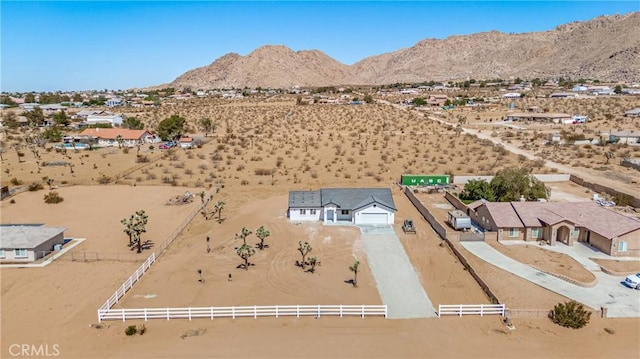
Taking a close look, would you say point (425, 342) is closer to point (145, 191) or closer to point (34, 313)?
point (34, 313)

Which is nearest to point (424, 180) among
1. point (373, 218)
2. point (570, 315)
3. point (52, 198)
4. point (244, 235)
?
point (373, 218)

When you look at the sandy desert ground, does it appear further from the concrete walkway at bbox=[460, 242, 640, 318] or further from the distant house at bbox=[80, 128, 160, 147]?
the distant house at bbox=[80, 128, 160, 147]

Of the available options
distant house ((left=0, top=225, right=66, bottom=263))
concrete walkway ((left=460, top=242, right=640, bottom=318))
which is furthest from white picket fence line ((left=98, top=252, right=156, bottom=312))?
concrete walkway ((left=460, top=242, right=640, bottom=318))

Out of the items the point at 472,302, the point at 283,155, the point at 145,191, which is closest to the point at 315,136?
the point at 283,155

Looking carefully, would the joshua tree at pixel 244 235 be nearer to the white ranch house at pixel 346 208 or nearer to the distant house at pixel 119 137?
the white ranch house at pixel 346 208

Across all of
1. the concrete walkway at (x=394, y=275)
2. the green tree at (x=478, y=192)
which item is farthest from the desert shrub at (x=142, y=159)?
the green tree at (x=478, y=192)

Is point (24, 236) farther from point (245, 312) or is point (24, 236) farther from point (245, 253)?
point (245, 312)
